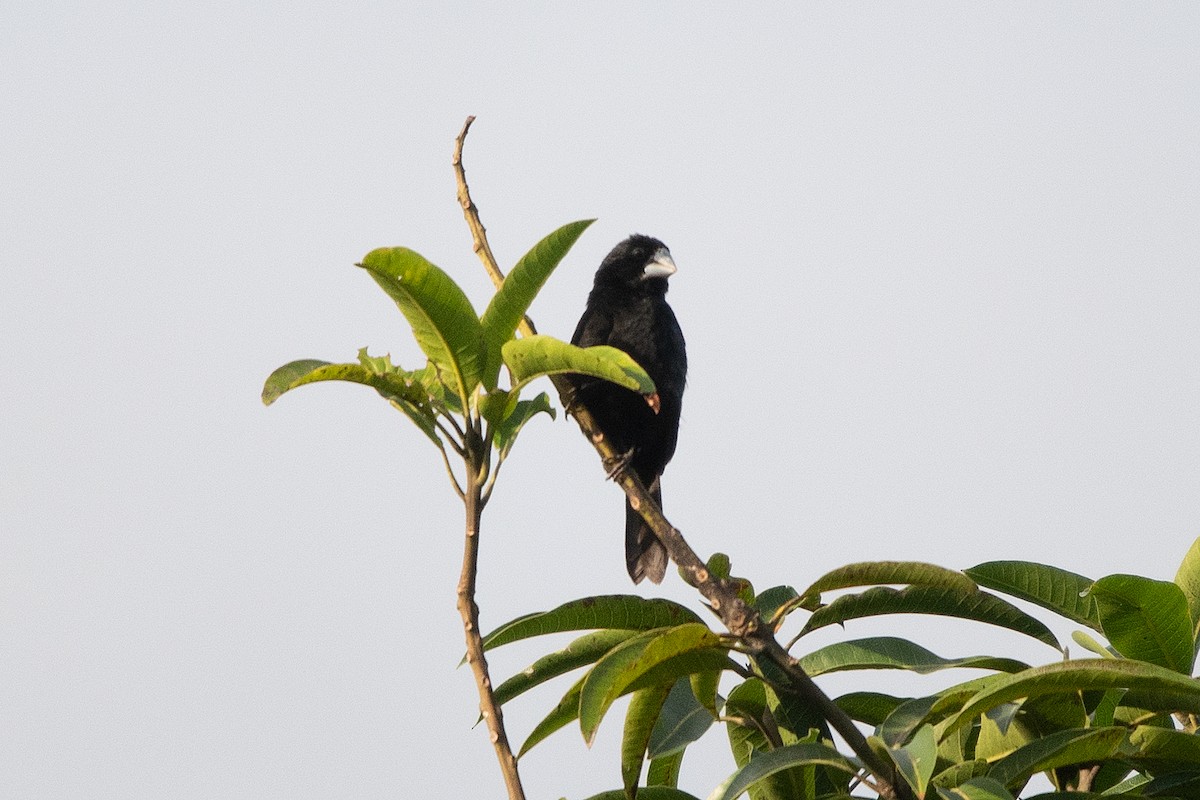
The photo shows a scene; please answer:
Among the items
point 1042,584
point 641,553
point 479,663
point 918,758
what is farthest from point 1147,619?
point 641,553

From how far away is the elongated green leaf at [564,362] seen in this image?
1.66 meters

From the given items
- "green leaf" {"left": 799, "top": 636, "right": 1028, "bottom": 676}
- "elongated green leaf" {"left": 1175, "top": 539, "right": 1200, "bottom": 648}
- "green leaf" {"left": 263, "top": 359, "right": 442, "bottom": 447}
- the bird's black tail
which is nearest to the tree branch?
"green leaf" {"left": 799, "top": 636, "right": 1028, "bottom": 676}

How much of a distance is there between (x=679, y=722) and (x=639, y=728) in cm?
11

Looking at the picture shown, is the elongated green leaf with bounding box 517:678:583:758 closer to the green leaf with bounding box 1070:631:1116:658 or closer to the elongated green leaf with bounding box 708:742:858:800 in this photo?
the elongated green leaf with bounding box 708:742:858:800

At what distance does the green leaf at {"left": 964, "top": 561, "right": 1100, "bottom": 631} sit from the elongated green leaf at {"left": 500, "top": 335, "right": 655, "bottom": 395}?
0.64 m

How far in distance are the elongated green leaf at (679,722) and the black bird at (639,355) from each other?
8.80 feet

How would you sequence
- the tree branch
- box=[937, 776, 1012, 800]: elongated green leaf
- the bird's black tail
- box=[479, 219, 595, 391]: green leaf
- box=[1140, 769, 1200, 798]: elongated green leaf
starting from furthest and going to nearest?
the bird's black tail
box=[479, 219, 595, 391]: green leaf
box=[1140, 769, 1200, 798]: elongated green leaf
the tree branch
box=[937, 776, 1012, 800]: elongated green leaf

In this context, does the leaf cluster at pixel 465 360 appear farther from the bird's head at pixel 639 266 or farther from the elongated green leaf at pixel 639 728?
the bird's head at pixel 639 266

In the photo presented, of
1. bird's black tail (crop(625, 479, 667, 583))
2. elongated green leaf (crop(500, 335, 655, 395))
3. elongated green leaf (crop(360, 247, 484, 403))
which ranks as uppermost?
bird's black tail (crop(625, 479, 667, 583))

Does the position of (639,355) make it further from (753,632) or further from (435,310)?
(753,632)

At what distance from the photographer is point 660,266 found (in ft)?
16.5

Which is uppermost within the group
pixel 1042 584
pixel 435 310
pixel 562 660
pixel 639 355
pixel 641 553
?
pixel 639 355

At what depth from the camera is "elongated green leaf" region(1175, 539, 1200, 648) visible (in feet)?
6.47

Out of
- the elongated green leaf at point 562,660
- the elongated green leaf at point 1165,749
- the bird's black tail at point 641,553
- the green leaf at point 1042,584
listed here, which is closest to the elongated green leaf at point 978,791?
the elongated green leaf at point 1165,749
